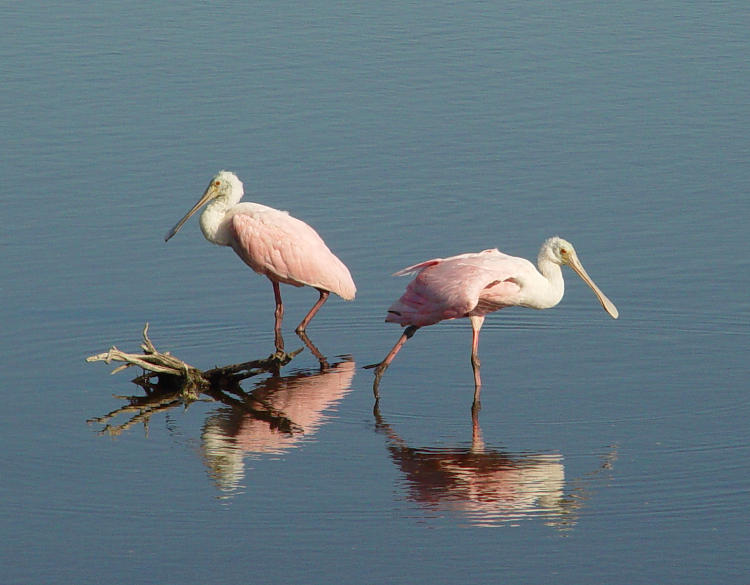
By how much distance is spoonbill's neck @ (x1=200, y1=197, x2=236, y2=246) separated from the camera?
49.8ft

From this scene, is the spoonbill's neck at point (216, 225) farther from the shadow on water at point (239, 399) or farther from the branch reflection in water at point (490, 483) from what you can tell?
the branch reflection in water at point (490, 483)

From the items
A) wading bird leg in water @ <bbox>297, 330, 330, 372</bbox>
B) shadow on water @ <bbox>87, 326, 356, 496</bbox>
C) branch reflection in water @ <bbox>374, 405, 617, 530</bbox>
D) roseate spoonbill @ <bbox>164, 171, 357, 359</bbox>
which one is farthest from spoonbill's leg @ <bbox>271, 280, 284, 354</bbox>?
branch reflection in water @ <bbox>374, 405, 617, 530</bbox>

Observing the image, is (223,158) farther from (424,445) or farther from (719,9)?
(719,9)

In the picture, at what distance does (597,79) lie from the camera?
2162 centimetres

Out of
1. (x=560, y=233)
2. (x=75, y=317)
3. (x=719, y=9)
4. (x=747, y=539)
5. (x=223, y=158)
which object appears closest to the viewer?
(x=747, y=539)

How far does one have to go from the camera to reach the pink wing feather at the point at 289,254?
14.6 meters

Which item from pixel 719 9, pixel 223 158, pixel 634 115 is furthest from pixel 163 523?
pixel 719 9

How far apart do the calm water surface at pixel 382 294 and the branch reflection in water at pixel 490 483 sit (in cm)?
3

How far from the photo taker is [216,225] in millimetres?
15227

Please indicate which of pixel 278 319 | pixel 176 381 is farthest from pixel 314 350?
pixel 176 381

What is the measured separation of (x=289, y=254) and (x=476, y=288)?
9.28 feet

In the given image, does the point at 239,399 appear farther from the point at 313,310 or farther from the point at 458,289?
the point at 313,310

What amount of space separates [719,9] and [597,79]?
15.5ft

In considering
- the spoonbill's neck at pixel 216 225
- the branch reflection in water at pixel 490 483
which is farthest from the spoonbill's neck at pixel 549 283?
the spoonbill's neck at pixel 216 225
